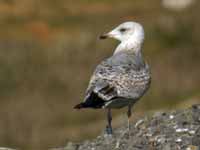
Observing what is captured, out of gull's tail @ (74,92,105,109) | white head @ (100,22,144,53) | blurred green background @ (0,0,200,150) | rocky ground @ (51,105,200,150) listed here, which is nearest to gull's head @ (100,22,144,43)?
white head @ (100,22,144,53)

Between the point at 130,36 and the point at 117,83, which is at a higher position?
the point at 130,36

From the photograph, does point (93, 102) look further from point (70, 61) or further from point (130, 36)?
point (70, 61)

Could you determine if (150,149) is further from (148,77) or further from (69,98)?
(69,98)

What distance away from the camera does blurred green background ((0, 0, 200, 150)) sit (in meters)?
28.5

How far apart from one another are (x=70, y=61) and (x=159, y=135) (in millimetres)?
18843

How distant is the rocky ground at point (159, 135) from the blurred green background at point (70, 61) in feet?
34.3

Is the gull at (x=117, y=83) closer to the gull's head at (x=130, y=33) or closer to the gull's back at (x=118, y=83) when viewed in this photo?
the gull's back at (x=118, y=83)

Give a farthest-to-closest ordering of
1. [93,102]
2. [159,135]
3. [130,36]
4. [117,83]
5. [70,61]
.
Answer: [70,61], [130,36], [117,83], [93,102], [159,135]

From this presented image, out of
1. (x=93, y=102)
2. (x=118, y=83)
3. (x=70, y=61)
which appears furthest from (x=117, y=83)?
(x=70, y=61)

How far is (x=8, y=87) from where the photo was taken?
31.0 metres

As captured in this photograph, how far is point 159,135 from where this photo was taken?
14047mm

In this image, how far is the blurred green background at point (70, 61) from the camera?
93.5 feet

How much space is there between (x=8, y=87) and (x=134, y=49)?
1495cm

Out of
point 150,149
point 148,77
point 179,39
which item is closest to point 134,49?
point 148,77
